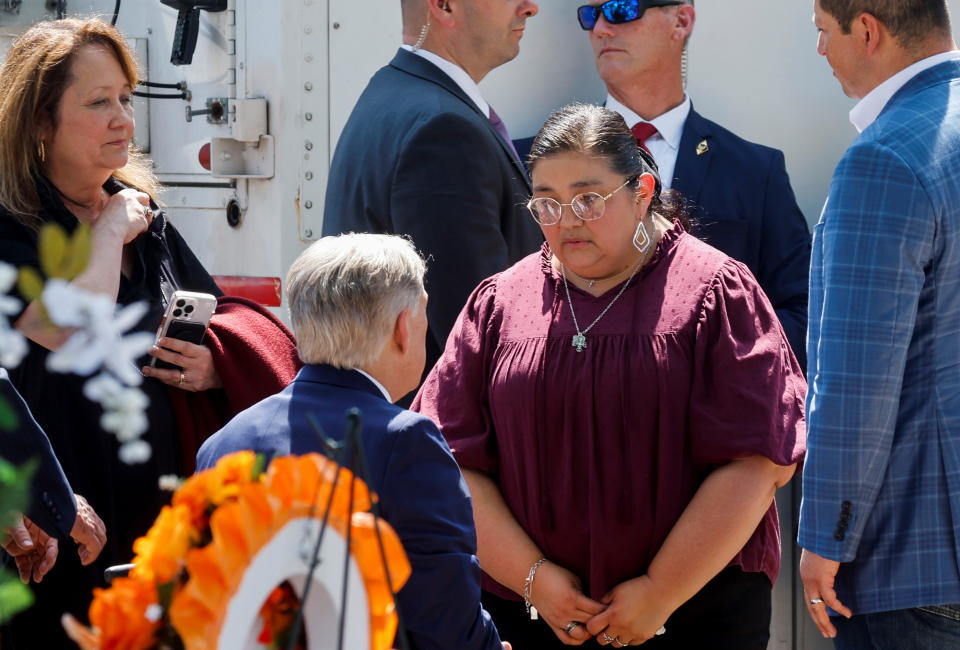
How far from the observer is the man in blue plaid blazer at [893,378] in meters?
2.14

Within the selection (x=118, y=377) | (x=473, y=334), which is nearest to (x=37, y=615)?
(x=473, y=334)

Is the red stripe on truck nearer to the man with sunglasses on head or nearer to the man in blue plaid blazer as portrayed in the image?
the man with sunglasses on head

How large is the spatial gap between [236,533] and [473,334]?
5.42 feet

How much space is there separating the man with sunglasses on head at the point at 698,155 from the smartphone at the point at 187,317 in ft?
4.60

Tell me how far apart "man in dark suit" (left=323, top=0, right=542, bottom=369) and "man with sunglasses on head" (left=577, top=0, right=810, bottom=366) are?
0.40 metres

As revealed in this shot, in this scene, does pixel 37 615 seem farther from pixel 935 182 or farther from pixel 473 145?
pixel 935 182

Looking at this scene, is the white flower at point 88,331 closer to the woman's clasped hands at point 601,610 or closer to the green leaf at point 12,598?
the green leaf at point 12,598

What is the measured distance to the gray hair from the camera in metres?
1.93

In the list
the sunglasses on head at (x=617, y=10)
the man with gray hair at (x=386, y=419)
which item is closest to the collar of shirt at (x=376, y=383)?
the man with gray hair at (x=386, y=419)

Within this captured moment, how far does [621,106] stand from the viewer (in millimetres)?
3641

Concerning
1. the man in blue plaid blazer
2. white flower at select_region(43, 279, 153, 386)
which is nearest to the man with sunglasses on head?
the man in blue plaid blazer

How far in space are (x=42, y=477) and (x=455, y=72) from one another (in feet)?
5.42

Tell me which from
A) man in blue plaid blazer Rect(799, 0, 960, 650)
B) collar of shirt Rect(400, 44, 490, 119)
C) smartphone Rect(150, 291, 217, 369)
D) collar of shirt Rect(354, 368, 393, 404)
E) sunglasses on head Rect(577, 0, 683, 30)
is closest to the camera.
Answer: collar of shirt Rect(354, 368, 393, 404)

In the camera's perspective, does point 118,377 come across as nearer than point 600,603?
Yes
